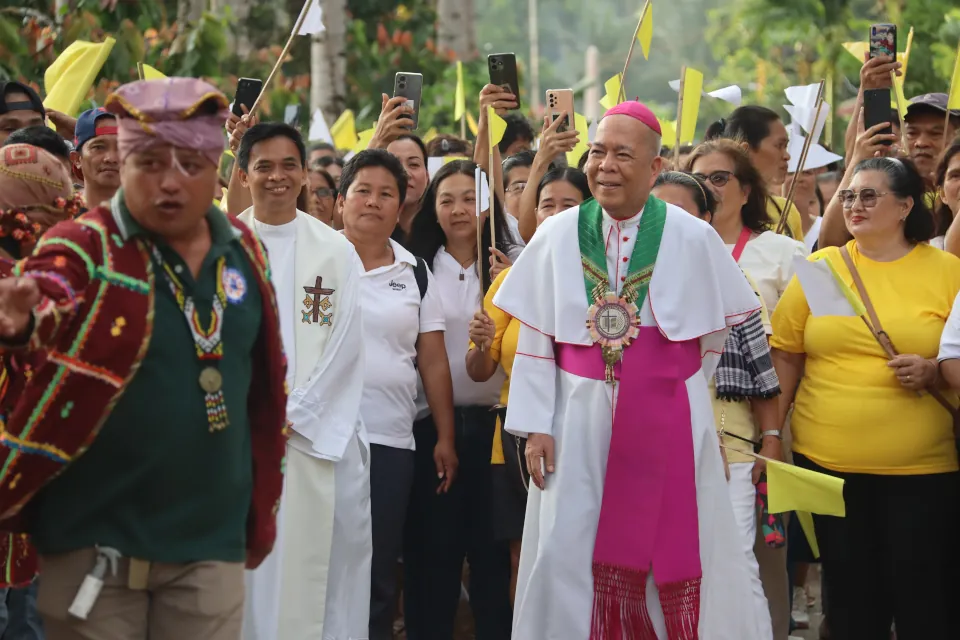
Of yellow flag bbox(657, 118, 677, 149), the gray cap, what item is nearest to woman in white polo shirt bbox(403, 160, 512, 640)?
the gray cap

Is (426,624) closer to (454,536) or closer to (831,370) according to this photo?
(454,536)

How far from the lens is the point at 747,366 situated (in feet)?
21.5

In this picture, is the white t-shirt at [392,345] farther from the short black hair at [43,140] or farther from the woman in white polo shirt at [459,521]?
the short black hair at [43,140]

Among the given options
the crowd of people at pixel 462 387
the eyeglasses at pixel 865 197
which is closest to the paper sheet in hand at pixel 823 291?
the crowd of people at pixel 462 387

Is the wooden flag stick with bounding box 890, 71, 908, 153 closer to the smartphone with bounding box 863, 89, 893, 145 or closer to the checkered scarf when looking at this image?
the smartphone with bounding box 863, 89, 893, 145

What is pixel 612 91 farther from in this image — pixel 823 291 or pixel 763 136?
pixel 823 291

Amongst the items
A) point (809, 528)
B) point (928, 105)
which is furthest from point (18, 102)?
point (928, 105)

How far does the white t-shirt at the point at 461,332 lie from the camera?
724cm

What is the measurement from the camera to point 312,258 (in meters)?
6.34

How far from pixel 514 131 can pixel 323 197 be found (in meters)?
1.45

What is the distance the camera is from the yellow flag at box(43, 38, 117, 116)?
857 centimetres

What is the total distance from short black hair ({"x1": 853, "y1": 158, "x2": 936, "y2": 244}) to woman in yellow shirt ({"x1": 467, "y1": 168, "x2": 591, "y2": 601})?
55.7 inches

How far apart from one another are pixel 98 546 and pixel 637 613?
96.5 inches

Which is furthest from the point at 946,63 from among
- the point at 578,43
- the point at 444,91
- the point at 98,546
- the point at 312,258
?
the point at 578,43
